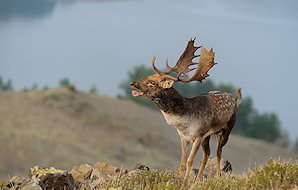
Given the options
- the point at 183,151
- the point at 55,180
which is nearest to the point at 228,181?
the point at 183,151

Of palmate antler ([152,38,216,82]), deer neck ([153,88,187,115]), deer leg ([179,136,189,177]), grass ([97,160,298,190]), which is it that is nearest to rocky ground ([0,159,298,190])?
grass ([97,160,298,190])

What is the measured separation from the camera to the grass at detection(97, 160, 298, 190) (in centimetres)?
1239

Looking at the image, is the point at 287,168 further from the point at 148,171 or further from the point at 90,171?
the point at 90,171

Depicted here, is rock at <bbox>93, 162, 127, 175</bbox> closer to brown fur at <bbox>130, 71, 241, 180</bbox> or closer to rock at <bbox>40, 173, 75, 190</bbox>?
rock at <bbox>40, 173, 75, 190</bbox>

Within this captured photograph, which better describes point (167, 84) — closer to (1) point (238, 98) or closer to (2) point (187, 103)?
(2) point (187, 103)

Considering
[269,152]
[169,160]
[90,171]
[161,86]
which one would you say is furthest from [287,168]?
[269,152]

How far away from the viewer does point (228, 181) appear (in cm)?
1267

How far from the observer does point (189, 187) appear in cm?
1281

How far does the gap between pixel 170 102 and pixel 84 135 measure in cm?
5163

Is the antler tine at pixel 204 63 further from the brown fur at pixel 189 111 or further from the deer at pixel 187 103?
the brown fur at pixel 189 111

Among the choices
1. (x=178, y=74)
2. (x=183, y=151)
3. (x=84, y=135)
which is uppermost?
(x=84, y=135)

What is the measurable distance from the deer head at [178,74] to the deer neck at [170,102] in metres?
0.06

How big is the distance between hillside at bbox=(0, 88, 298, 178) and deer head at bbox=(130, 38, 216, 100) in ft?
121

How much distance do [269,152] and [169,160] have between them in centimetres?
1343
